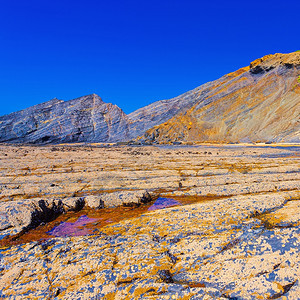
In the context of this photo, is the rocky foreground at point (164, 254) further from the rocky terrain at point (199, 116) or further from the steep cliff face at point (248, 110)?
the steep cliff face at point (248, 110)

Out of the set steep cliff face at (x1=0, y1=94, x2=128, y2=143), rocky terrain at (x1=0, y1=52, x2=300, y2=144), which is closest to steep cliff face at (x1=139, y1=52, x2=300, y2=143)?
rocky terrain at (x1=0, y1=52, x2=300, y2=144)

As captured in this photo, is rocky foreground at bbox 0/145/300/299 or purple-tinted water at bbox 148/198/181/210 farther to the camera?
purple-tinted water at bbox 148/198/181/210

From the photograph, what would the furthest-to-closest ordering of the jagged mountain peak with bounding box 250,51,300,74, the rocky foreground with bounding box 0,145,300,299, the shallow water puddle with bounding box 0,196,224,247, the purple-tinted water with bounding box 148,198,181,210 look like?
the jagged mountain peak with bounding box 250,51,300,74, the purple-tinted water with bounding box 148,198,181,210, the shallow water puddle with bounding box 0,196,224,247, the rocky foreground with bounding box 0,145,300,299

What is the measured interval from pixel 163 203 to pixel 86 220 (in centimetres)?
299

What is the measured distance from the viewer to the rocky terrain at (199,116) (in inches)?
2167

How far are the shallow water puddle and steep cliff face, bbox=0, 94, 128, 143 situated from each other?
244 feet

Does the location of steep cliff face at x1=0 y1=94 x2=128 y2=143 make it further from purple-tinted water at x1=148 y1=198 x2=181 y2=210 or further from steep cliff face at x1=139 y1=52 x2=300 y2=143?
purple-tinted water at x1=148 y1=198 x2=181 y2=210

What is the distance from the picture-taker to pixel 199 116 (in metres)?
70.5

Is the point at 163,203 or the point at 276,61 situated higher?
the point at 276,61

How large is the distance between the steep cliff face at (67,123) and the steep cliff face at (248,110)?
57.3 ft

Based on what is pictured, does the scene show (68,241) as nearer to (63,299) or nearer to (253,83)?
(63,299)

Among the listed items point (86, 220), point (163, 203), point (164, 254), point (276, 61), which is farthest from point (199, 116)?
point (164, 254)

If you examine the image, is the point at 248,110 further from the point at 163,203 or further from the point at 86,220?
the point at 86,220

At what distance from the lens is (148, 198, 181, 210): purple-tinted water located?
8.07m
